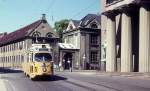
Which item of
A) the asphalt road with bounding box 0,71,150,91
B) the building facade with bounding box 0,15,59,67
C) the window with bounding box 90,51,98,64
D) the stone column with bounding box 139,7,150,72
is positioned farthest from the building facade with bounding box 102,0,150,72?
the building facade with bounding box 0,15,59,67

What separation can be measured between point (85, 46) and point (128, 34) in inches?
1396

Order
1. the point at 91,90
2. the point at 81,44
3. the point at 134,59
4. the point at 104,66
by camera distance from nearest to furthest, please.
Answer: the point at 91,90, the point at 134,59, the point at 104,66, the point at 81,44

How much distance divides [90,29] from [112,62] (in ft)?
95.2

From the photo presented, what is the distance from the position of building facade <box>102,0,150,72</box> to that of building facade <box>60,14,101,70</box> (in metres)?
18.0

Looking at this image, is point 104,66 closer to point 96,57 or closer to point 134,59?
point 134,59

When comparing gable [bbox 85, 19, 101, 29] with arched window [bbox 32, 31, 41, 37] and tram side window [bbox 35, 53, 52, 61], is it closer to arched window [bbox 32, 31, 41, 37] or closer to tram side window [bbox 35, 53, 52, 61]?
arched window [bbox 32, 31, 41, 37]

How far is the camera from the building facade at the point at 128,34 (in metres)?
52.0

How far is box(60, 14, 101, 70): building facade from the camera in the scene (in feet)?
302

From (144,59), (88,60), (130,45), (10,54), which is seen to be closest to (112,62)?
(130,45)

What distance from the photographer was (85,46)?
92562 millimetres

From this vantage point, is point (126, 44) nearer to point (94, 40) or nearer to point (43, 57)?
point (43, 57)

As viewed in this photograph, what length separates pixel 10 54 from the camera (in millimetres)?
113875

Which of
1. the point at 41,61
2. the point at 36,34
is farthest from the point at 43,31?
the point at 41,61

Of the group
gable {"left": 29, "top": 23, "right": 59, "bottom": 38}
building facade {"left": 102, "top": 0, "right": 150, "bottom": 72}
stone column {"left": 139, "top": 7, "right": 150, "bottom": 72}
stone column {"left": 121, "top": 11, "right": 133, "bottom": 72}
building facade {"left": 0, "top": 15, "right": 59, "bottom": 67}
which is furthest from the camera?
gable {"left": 29, "top": 23, "right": 59, "bottom": 38}
